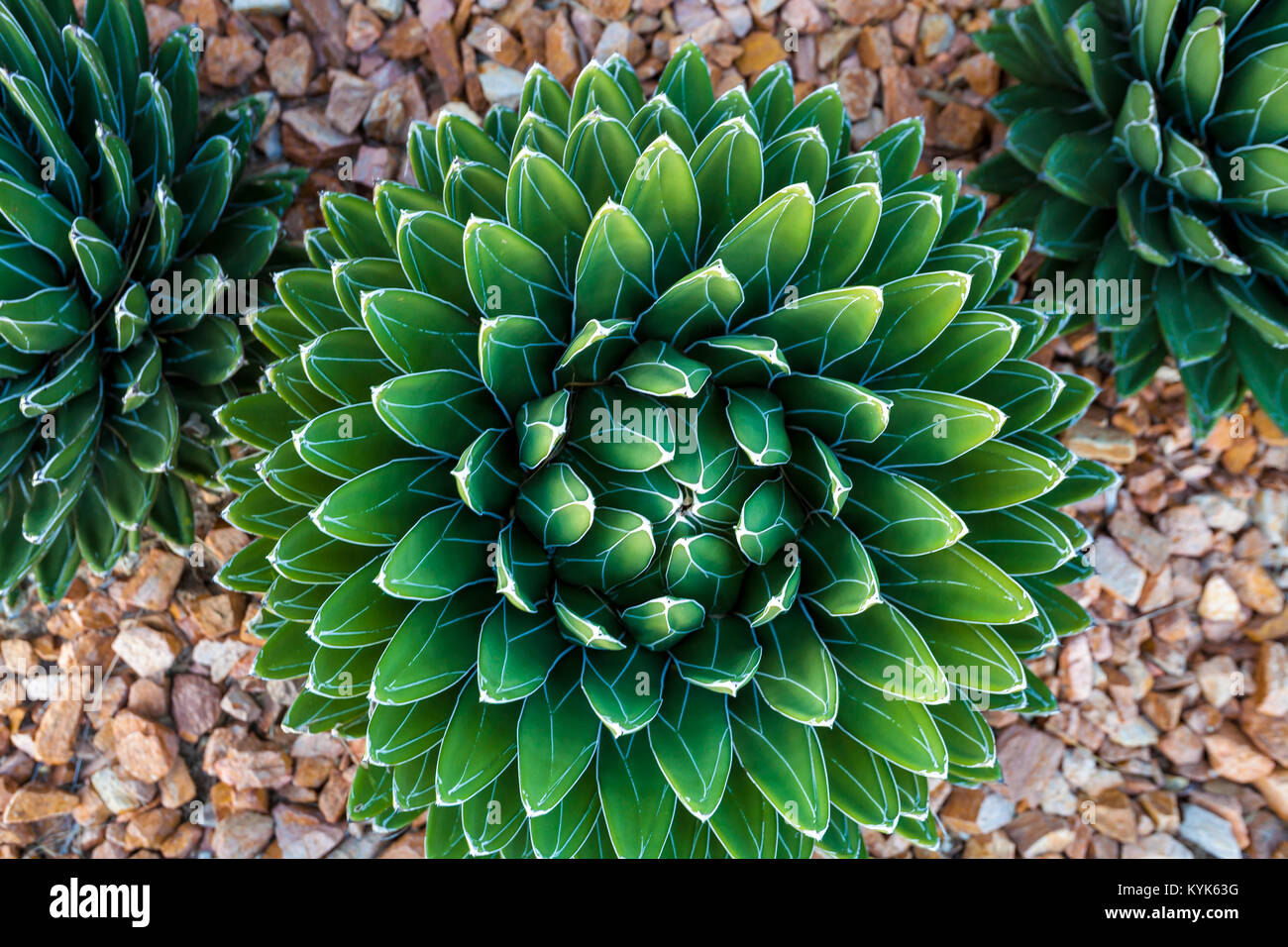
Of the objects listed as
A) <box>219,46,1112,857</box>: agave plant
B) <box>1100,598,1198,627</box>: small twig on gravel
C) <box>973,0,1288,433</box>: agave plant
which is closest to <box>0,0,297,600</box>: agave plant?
<box>219,46,1112,857</box>: agave plant

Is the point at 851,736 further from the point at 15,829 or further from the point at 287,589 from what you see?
the point at 15,829

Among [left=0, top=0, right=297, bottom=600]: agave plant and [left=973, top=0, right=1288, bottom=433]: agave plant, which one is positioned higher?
[left=973, top=0, right=1288, bottom=433]: agave plant

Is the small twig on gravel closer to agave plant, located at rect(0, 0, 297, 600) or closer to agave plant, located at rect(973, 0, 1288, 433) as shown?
agave plant, located at rect(973, 0, 1288, 433)

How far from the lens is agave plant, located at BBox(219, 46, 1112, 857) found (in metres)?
1.44

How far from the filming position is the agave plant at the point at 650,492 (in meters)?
1.44

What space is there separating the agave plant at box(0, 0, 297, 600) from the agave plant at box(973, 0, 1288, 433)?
5.88 feet

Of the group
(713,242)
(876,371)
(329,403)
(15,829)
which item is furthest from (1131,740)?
(15,829)

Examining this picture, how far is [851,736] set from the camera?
1644 mm

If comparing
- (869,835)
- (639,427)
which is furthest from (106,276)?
(869,835)

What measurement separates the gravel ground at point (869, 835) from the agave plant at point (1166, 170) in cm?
33

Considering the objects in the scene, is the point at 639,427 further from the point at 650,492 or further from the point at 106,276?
the point at 106,276

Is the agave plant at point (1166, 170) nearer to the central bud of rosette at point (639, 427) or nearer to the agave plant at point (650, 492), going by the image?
the agave plant at point (650, 492)

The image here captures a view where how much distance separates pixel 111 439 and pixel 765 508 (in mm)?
1445

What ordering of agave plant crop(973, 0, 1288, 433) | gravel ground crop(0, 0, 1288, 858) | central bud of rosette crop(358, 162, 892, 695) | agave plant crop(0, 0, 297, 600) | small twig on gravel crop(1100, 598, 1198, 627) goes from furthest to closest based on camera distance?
small twig on gravel crop(1100, 598, 1198, 627), gravel ground crop(0, 0, 1288, 858), agave plant crop(973, 0, 1288, 433), agave plant crop(0, 0, 297, 600), central bud of rosette crop(358, 162, 892, 695)
